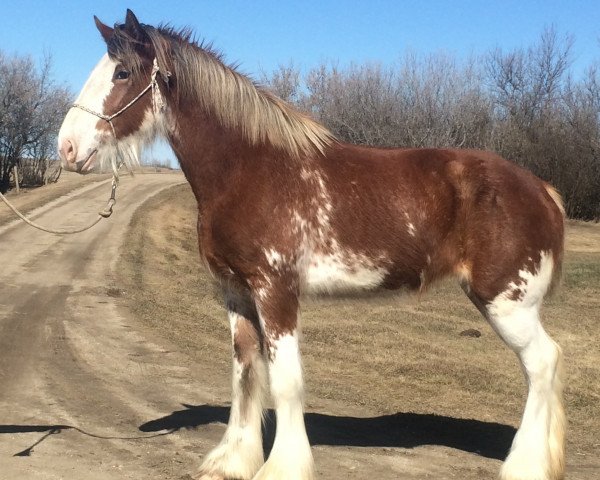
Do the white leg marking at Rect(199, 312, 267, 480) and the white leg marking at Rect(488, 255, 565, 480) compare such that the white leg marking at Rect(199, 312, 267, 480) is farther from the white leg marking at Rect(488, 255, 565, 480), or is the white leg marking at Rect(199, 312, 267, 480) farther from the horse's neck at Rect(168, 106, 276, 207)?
the white leg marking at Rect(488, 255, 565, 480)

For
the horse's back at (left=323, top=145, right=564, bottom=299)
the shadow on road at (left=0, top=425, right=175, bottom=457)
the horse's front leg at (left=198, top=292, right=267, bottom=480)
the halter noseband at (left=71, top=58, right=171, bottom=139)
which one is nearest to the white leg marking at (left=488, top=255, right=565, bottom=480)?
the horse's back at (left=323, top=145, right=564, bottom=299)

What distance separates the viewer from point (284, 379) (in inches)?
181

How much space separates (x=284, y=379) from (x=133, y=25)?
2.40m

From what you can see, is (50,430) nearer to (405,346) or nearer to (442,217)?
(442,217)

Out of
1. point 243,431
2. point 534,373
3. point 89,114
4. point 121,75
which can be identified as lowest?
point 243,431

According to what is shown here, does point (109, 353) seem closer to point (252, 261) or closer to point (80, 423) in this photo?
point (80, 423)

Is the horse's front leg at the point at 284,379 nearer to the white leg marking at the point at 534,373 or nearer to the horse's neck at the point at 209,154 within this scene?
the horse's neck at the point at 209,154

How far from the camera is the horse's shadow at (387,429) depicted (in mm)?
5930

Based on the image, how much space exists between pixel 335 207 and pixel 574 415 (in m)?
4.05

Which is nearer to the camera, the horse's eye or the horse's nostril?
the horse's nostril

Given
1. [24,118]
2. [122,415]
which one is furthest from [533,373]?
[24,118]

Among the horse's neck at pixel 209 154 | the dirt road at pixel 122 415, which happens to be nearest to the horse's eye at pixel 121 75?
the horse's neck at pixel 209 154

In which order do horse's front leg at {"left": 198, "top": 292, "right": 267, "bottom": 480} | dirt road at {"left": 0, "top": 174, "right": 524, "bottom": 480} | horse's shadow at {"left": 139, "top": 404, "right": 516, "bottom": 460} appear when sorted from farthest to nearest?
1. horse's shadow at {"left": 139, "top": 404, "right": 516, "bottom": 460}
2. dirt road at {"left": 0, "top": 174, "right": 524, "bottom": 480}
3. horse's front leg at {"left": 198, "top": 292, "right": 267, "bottom": 480}

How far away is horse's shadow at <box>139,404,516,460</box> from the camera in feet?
19.5
